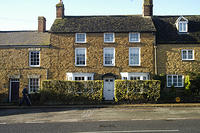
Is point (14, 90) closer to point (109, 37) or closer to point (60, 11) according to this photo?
point (60, 11)

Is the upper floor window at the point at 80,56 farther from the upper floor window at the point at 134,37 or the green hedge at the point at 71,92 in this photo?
the upper floor window at the point at 134,37

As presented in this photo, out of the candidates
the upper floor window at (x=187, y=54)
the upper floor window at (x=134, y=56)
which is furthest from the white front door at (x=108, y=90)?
the upper floor window at (x=187, y=54)

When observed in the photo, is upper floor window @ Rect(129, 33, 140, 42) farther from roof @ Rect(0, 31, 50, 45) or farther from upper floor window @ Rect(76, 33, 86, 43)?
roof @ Rect(0, 31, 50, 45)

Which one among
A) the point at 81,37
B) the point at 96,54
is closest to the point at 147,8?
the point at 96,54

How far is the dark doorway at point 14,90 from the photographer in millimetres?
22734

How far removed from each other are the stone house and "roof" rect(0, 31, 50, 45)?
265 millimetres

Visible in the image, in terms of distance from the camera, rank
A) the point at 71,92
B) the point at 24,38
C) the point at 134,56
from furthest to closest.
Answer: the point at 24,38
the point at 134,56
the point at 71,92

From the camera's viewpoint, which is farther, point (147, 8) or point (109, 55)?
point (147, 8)

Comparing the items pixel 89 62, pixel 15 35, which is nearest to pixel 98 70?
pixel 89 62

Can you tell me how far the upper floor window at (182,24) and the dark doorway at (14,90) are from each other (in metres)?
19.4

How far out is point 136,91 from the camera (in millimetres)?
19312

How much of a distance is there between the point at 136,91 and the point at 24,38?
14.9 metres

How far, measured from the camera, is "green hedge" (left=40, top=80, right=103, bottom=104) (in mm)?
19156

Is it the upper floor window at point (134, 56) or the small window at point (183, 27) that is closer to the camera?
the upper floor window at point (134, 56)
